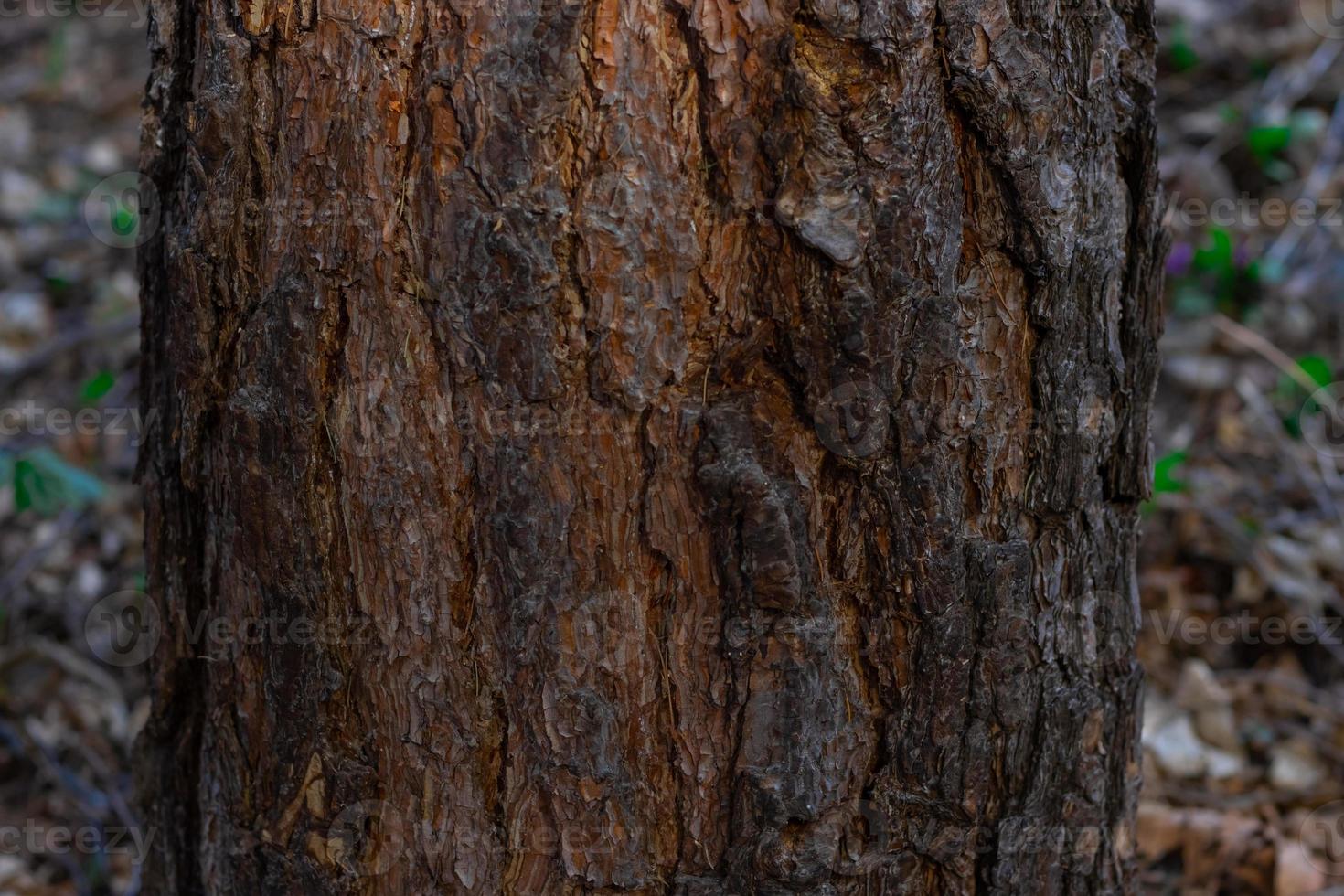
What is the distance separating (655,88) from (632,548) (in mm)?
408

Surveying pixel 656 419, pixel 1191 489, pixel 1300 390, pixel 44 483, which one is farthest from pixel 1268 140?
pixel 44 483

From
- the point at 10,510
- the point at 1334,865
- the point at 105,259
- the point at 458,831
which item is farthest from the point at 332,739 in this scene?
the point at 105,259

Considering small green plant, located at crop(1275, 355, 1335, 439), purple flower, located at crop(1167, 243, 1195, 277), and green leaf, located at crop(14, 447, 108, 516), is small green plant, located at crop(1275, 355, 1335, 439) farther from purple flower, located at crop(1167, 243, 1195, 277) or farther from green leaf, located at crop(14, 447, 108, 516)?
green leaf, located at crop(14, 447, 108, 516)

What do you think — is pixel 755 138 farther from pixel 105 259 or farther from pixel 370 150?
pixel 105 259

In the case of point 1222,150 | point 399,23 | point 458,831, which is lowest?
point 458,831

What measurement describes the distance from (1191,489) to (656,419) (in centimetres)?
215

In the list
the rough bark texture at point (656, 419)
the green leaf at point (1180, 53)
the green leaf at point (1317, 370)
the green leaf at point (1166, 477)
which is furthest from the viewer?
the green leaf at point (1180, 53)

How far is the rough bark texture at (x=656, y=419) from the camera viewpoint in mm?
A: 960

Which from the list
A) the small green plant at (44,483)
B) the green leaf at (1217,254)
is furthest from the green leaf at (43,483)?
the green leaf at (1217,254)

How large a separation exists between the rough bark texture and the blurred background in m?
0.36

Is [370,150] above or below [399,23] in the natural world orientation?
below

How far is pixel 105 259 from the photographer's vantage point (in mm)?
3859

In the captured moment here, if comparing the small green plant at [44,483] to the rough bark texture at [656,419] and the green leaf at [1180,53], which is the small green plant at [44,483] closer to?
the rough bark texture at [656,419]

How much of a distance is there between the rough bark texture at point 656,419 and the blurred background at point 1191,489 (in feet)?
1.18
